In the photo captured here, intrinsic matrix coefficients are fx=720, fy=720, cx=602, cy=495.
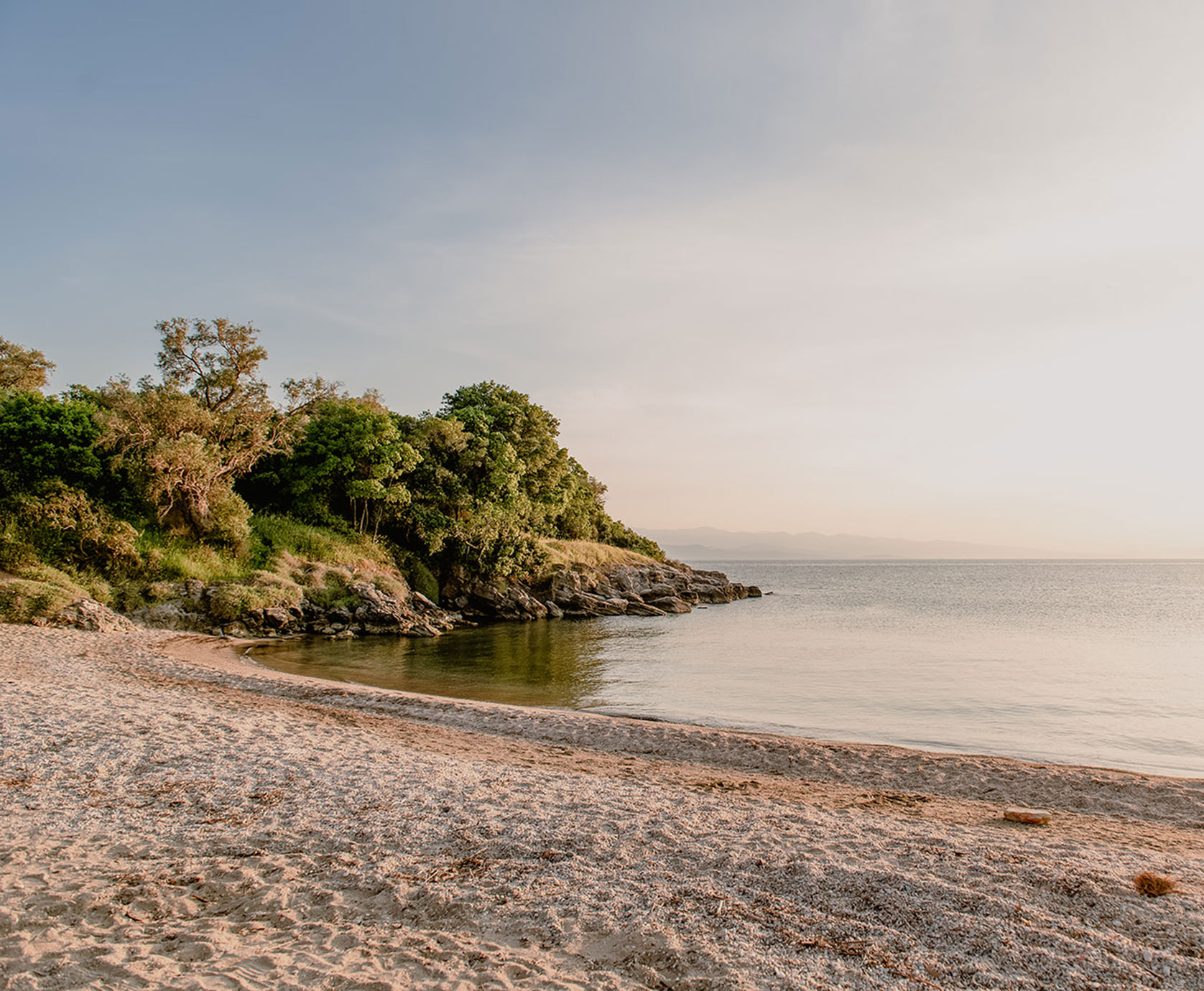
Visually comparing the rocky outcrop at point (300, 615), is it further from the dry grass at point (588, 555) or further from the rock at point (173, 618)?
the dry grass at point (588, 555)

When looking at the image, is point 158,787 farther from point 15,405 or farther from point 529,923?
point 15,405

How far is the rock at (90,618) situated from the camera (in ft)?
79.5

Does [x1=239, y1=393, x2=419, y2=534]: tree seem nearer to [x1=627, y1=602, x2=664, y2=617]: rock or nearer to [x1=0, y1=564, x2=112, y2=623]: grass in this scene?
[x1=0, y1=564, x2=112, y2=623]: grass

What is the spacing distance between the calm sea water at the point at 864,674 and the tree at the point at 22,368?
38.6m

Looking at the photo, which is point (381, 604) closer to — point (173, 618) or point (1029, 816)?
point (173, 618)

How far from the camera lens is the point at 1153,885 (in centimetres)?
721

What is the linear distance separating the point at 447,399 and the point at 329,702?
39.5 meters

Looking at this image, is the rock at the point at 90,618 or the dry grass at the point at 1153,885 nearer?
the dry grass at the point at 1153,885

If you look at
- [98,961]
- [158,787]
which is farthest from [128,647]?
[98,961]

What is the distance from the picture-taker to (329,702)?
17203mm

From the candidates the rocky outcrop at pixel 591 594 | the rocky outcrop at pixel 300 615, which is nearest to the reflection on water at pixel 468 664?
the rocky outcrop at pixel 300 615

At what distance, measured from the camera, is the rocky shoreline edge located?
2859 cm

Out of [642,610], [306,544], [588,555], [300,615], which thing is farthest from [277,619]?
[588,555]

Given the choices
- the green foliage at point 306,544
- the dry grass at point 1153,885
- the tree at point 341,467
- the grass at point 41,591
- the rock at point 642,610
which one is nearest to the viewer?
the dry grass at point 1153,885
